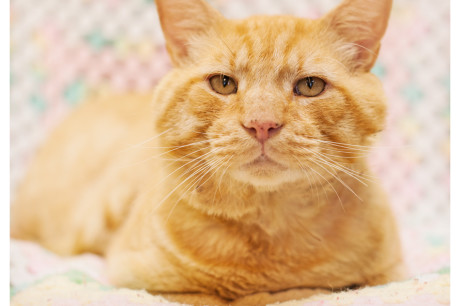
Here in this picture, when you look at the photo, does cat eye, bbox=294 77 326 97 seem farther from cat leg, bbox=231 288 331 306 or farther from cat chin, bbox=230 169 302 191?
cat leg, bbox=231 288 331 306

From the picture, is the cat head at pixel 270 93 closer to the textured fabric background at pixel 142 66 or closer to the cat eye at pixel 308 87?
the cat eye at pixel 308 87

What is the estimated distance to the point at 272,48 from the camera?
1.21 m

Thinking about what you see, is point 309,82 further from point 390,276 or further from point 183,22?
point 390,276

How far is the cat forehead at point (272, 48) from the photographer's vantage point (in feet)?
3.92

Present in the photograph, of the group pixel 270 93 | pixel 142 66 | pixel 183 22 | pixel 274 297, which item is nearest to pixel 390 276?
pixel 274 297

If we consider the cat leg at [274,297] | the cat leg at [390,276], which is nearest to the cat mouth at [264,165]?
the cat leg at [274,297]

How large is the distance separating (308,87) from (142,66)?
1.54 m

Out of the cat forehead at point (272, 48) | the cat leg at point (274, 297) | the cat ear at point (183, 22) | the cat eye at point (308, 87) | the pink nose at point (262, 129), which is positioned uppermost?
the cat ear at point (183, 22)

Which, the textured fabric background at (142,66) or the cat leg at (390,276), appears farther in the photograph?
the textured fabric background at (142,66)

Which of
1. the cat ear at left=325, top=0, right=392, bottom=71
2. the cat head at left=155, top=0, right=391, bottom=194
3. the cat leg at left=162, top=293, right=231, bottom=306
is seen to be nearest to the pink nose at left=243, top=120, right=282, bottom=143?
the cat head at left=155, top=0, right=391, bottom=194

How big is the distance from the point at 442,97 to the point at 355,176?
1420 mm

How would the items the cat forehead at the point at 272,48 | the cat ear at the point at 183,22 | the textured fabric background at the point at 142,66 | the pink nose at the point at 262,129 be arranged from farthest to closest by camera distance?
the textured fabric background at the point at 142,66
the cat ear at the point at 183,22
the cat forehead at the point at 272,48
the pink nose at the point at 262,129

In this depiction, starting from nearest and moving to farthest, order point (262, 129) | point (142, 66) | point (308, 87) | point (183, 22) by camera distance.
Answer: point (262, 129) < point (308, 87) < point (183, 22) < point (142, 66)

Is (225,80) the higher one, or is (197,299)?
(225,80)
